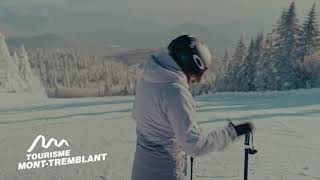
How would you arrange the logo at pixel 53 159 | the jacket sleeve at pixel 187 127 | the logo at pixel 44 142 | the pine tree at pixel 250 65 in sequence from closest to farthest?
the jacket sleeve at pixel 187 127 → the logo at pixel 53 159 → the logo at pixel 44 142 → the pine tree at pixel 250 65

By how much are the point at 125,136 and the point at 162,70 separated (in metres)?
5.92

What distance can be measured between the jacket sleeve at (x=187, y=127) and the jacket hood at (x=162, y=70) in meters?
0.08

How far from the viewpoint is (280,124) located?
934 cm

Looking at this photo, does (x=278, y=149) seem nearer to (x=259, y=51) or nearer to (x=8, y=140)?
(x=8, y=140)

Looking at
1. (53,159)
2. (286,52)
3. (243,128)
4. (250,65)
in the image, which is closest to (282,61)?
(286,52)

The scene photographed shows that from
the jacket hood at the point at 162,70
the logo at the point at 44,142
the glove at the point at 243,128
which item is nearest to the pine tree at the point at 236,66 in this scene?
the logo at the point at 44,142

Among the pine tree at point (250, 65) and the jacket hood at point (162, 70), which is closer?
the jacket hood at point (162, 70)

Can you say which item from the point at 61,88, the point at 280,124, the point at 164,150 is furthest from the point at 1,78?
the point at 164,150

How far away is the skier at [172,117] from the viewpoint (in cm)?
190

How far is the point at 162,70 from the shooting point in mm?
1963

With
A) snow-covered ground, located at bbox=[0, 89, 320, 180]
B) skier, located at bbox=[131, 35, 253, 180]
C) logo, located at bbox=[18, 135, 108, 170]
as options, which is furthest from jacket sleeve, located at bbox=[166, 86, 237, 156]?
logo, located at bbox=[18, 135, 108, 170]

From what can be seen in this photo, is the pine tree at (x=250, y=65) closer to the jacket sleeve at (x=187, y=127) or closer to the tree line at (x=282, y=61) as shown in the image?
the tree line at (x=282, y=61)

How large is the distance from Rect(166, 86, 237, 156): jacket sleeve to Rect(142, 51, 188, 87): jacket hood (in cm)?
8

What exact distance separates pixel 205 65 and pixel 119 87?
51.3 ft
